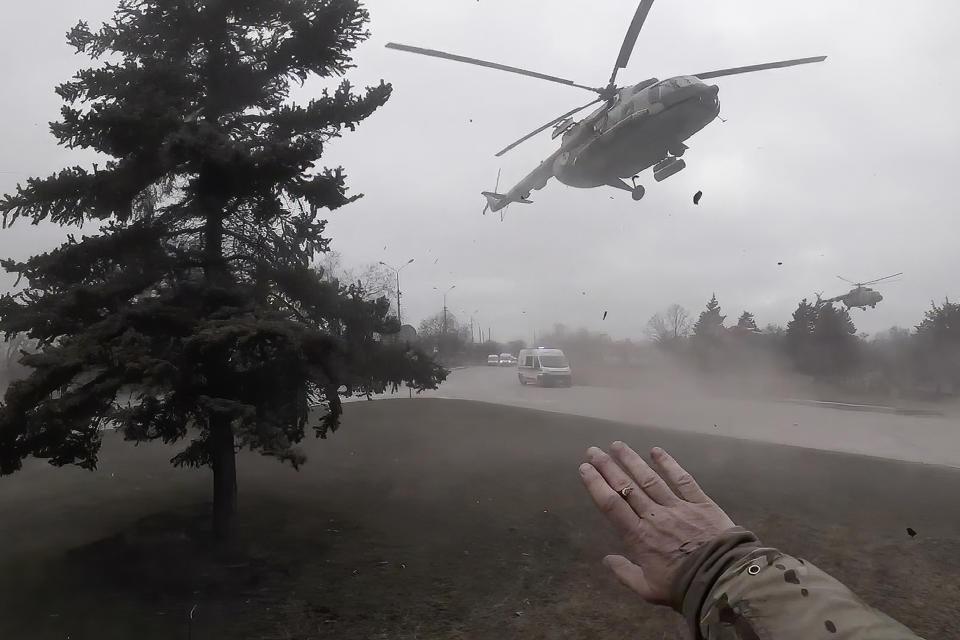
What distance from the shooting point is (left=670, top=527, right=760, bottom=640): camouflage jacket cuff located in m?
1.65

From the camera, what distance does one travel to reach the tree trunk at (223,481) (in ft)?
26.4

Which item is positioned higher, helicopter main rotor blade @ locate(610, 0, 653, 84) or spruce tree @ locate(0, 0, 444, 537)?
helicopter main rotor blade @ locate(610, 0, 653, 84)

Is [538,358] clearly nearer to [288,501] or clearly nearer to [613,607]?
[288,501]

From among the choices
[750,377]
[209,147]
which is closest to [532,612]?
[209,147]

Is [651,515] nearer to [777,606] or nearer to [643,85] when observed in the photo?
[777,606]

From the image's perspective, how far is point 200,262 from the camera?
26.2 feet

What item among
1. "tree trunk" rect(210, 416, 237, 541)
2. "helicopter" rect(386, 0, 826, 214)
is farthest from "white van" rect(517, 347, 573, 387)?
"tree trunk" rect(210, 416, 237, 541)

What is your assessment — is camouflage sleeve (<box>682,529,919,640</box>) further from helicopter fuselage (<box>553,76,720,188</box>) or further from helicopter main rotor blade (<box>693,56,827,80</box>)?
helicopter fuselage (<box>553,76,720,188</box>)

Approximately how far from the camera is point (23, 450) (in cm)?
625

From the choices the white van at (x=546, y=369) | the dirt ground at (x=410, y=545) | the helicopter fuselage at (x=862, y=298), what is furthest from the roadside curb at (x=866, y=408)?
the dirt ground at (x=410, y=545)

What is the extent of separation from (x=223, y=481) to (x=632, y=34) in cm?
874

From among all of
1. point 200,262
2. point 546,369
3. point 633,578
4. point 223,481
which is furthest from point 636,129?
point 546,369

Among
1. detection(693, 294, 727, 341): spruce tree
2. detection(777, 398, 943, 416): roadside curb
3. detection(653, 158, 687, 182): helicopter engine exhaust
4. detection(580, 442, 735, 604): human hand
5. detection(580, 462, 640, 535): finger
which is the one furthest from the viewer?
detection(693, 294, 727, 341): spruce tree

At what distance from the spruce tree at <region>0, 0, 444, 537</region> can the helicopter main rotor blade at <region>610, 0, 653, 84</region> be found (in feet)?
12.9
